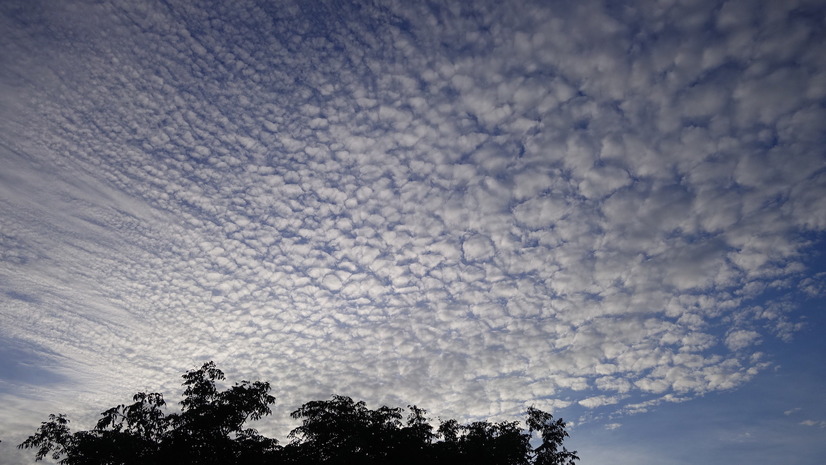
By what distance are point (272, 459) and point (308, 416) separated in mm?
3114

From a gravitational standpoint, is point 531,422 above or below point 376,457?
above

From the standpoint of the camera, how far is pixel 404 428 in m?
27.8

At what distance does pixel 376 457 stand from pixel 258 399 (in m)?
7.18

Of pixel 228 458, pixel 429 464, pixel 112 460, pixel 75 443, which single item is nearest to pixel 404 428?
pixel 429 464

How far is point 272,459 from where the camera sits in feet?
77.9

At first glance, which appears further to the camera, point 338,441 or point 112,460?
point 338,441

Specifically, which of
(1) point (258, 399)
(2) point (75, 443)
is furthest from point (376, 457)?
(2) point (75, 443)

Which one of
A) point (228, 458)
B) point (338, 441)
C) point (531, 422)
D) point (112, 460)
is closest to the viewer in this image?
point (112, 460)

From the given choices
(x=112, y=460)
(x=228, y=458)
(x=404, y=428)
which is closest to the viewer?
(x=112, y=460)

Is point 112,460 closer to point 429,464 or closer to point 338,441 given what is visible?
point 338,441

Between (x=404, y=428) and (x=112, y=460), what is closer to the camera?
(x=112, y=460)

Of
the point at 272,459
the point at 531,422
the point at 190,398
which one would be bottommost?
the point at 272,459

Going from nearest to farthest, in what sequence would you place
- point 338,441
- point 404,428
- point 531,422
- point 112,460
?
point 112,460 < point 338,441 < point 404,428 < point 531,422

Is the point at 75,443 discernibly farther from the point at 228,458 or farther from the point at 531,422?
the point at 531,422
